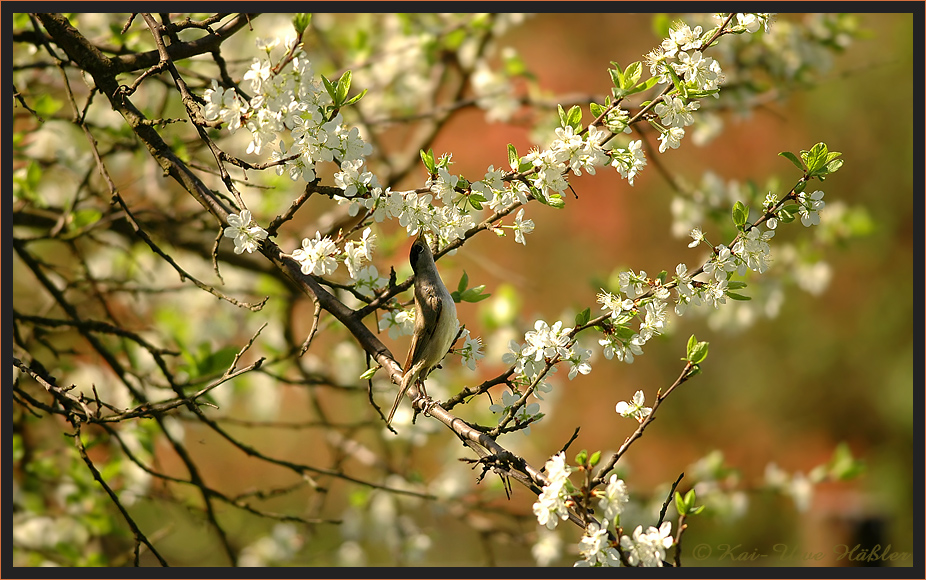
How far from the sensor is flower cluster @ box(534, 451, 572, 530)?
1346 millimetres

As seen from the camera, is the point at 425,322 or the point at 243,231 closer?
the point at 243,231

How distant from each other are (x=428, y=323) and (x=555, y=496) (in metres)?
0.56

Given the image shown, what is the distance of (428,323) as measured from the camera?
177 cm

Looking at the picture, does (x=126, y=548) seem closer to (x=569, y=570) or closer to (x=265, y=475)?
(x=569, y=570)

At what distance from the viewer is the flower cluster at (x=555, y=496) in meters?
1.35

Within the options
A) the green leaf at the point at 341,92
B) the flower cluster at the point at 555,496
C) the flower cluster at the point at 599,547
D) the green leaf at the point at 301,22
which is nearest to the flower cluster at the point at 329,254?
the green leaf at the point at 341,92

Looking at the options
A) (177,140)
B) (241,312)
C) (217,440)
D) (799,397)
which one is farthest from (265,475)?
(177,140)

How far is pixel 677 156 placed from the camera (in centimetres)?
1070

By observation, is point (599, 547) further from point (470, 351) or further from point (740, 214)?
point (740, 214)

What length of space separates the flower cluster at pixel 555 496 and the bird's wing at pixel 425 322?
0.50 m

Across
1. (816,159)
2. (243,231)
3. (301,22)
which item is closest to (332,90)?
(301,22)

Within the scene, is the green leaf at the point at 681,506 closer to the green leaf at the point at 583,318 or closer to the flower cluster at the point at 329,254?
the green leaf at the point at 583,318

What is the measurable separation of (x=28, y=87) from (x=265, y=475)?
275 inches

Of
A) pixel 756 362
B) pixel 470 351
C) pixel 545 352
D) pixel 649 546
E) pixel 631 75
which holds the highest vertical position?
pixel 756 362
